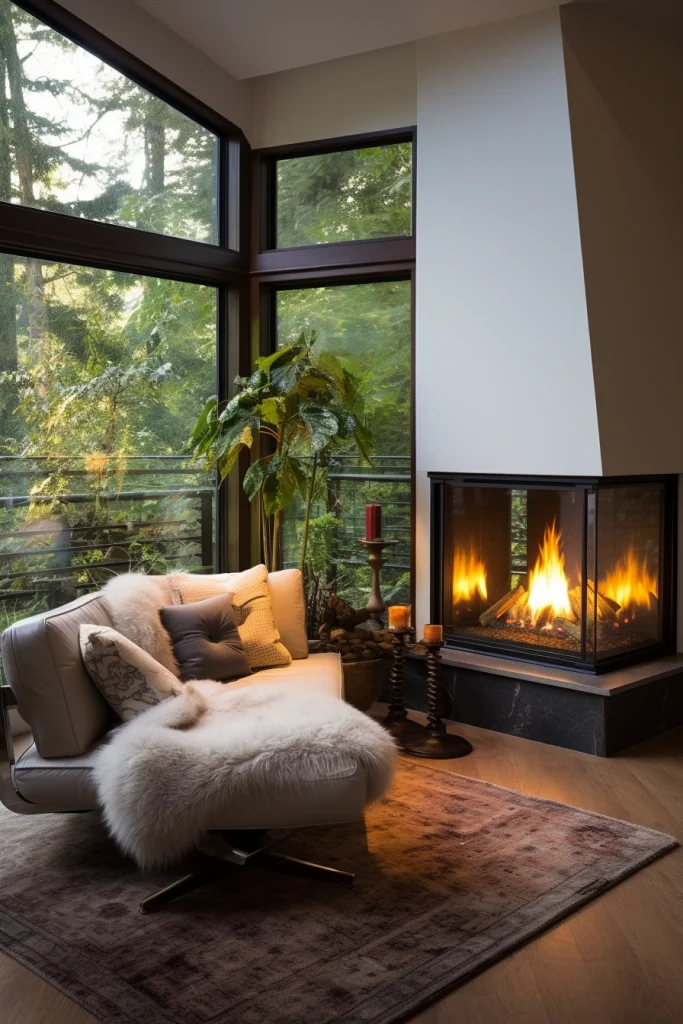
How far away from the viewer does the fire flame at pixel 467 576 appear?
4586mm

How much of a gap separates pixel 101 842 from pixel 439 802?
1.13 metres

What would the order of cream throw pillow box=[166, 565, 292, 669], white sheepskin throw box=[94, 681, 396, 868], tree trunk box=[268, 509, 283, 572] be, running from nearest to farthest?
1. white sheepskin throw box=[94, 681, 396, 868]
2. cream throw pillow box=[166, 565, 292, 669]
3. tree trunk box=[268, 509, 283, 572]

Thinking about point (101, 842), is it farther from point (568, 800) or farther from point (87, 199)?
point (87, 199)

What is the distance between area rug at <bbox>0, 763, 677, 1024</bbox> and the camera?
219cm

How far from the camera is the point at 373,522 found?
4.41 metres

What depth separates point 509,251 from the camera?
414cm

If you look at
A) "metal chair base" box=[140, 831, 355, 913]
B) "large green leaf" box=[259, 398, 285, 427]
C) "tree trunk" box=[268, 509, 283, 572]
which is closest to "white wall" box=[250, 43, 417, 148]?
"large green leaf" box=[259, 398, 285, 427]

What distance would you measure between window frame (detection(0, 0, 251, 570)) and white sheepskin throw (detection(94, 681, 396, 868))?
2.20 m

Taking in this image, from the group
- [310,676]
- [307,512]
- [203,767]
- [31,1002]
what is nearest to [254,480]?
[307,512]

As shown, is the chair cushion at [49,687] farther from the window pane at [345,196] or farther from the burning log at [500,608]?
the window pane at [345,196]

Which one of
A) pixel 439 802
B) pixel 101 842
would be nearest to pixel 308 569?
pixel 439 802

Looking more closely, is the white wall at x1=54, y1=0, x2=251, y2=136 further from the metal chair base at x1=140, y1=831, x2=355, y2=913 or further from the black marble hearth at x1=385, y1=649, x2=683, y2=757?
the metal chair base at x1=140, y1=831, x2=355, y2=913

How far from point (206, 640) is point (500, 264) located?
2.05m

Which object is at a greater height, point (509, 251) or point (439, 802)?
point (509, 251)
